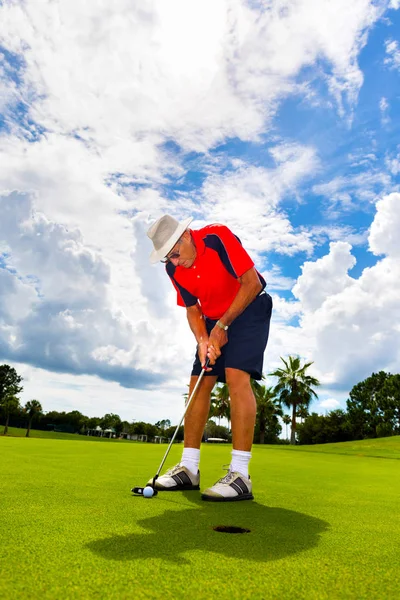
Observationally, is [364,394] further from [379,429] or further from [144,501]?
[144,501]

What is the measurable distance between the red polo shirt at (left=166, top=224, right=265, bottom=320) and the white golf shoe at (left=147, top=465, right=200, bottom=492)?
1489mm

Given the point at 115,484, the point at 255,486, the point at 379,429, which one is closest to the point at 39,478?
the point at 115,484

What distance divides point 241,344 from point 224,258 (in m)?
0.78

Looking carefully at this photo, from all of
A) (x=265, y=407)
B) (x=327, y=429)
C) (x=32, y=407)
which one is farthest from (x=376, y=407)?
(x=32, y=407)

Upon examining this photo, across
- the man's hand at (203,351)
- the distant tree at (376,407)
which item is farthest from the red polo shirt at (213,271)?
the distant tree at (376,407)

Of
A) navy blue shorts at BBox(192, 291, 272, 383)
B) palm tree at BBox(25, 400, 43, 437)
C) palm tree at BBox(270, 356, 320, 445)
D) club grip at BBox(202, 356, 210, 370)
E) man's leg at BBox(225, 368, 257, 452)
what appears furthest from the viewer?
palm tree at BBox(25, 400, 43, 437)

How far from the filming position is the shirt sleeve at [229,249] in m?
4.22

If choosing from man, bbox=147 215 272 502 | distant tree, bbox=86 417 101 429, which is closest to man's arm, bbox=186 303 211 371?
man, bbox=147 215 272 502

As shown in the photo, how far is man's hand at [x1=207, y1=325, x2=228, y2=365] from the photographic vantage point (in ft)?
14.0

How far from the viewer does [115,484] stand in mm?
4199

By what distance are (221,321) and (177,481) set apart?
56.3 inches

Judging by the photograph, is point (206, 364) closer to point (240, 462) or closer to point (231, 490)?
point (240, 462)

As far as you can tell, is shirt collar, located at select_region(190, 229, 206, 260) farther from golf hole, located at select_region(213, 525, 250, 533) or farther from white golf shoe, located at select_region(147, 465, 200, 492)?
golf hole, located at select_region(213, 525, 250, 533)

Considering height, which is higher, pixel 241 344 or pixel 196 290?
pixel 196 290
